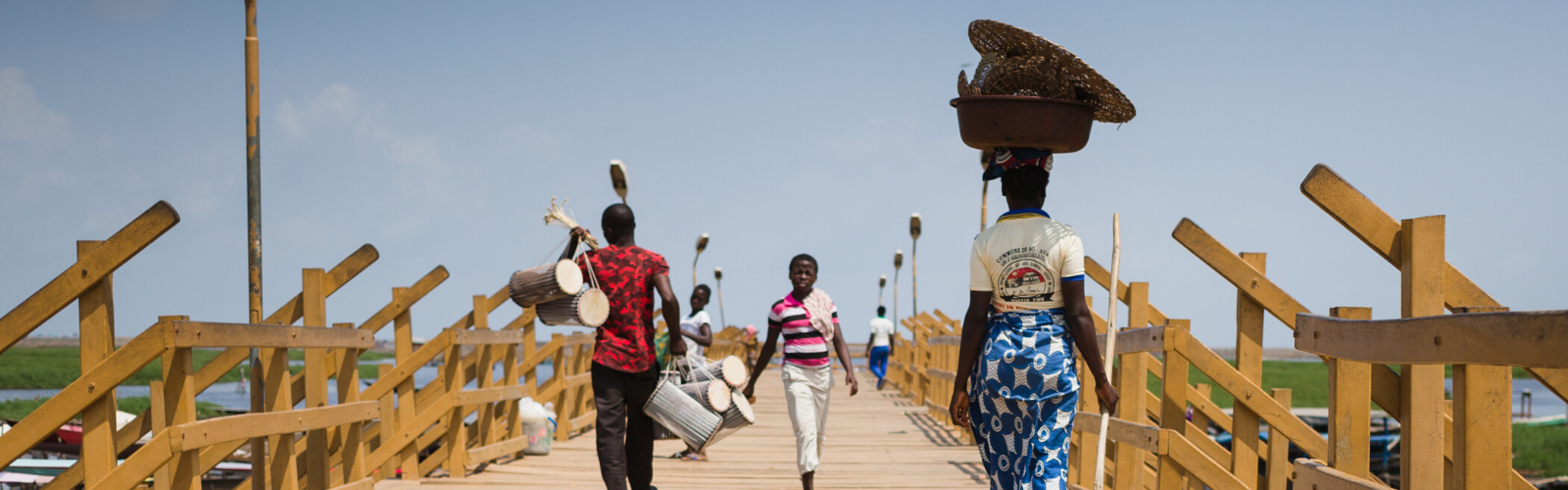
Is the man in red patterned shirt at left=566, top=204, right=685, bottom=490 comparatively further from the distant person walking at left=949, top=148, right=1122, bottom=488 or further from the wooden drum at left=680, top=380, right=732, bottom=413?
the distant person walking at left=949, top=148, right=1122, bottom=488

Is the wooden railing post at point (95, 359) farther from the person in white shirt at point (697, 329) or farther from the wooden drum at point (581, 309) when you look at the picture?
the person in white shirt at point (697, 329)

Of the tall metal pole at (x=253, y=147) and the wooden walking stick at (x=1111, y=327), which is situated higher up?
the tall metal pole at (x=253, y=147)

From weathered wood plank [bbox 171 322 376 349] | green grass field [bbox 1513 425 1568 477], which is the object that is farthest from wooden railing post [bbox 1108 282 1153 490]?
green grass field [bbox 1513 425 1568 477]

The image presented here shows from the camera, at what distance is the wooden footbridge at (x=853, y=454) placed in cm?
238

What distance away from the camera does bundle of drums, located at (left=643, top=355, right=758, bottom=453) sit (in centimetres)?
589

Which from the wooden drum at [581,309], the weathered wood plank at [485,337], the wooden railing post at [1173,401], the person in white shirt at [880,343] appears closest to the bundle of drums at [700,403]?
the wooden drum at [581,309]

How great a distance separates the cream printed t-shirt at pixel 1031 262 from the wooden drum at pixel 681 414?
7.76ft

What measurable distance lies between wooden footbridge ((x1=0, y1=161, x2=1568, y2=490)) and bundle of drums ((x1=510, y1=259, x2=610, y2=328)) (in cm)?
89

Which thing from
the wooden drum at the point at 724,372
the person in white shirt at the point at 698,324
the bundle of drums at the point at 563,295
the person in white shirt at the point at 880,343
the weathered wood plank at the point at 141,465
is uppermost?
the person in white shirt at the point at 880,343

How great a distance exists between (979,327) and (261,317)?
3769 millimetres

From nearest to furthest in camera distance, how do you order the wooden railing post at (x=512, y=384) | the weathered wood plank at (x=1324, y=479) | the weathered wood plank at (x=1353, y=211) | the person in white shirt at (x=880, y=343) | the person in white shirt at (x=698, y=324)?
the weathered wood plank at (x=1324, y=479)
the weathered wood plank at (x=1353, y=211)
the wooden railing post at (x=512, y=384)
the person in white shirt at (x=698, y=324)
the person in white shirt at (x=880, y=343)

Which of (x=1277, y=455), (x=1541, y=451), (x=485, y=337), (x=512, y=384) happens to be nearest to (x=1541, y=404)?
(x=1541, y=451)

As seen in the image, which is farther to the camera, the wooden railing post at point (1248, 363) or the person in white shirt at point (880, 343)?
the person in white shirt at point (880, 343)

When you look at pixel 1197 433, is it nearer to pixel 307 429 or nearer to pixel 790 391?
pixel 790 391
